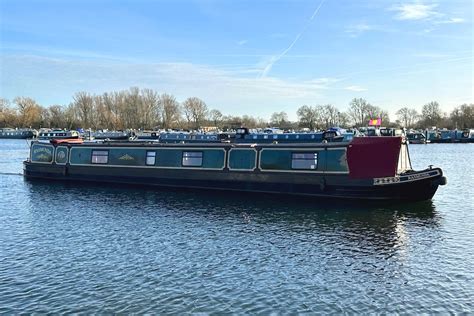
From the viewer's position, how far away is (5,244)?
45.8 feet

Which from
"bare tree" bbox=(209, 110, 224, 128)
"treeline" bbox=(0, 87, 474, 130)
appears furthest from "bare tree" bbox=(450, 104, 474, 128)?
"bare tree" bbox=(209, 110, 224, 128)

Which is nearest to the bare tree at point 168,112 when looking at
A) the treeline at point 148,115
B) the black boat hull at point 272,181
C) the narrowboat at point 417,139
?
the treeline at point 148,115

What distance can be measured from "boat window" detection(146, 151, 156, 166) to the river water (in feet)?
14.7

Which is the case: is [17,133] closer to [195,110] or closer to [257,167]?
[195,110]

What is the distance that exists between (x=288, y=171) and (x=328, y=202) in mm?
2525

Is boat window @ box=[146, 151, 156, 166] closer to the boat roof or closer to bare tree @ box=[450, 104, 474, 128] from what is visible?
the boat roof

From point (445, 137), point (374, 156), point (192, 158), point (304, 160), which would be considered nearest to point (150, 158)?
point (192, 158)

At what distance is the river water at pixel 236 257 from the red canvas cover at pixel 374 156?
151 cm

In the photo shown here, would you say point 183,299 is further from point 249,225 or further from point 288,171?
point 288,171

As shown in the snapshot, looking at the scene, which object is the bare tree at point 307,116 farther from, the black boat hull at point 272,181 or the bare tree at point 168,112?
the black boat hull at point 272,181

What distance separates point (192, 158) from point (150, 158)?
2870mm

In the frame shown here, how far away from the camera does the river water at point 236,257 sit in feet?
31.3

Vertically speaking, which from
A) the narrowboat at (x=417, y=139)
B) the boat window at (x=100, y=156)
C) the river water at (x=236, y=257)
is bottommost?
the river water at (x=236, y=257)

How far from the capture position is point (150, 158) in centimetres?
2505
